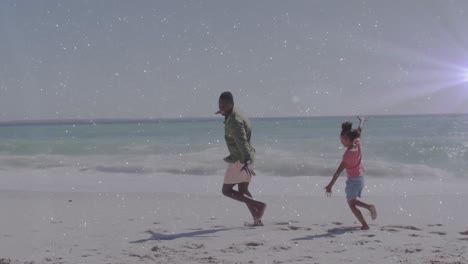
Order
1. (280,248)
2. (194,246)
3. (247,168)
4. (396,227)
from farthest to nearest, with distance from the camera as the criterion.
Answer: (396,227) < (247,168) < (194,246) < (280,248)

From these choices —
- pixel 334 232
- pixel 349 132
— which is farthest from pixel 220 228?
pixel 349 132

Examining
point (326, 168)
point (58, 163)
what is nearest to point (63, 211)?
point (326, 168)

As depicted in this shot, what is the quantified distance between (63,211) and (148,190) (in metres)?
2.70

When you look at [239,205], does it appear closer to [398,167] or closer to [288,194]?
[288,194]

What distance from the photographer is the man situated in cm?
605

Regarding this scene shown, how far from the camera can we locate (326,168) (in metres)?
14.6

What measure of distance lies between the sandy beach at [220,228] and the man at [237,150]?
1.26ft

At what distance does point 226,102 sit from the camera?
6.15 metres

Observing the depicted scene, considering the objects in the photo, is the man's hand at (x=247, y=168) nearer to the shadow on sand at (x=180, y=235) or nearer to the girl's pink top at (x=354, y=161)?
the shadow on sand at (x=180, y=235)

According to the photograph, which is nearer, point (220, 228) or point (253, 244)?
point (253, 244)

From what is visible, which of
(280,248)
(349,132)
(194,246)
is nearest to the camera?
Result: (280,248)

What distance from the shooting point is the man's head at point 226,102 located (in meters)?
6.15

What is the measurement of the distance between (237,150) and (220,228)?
92cm

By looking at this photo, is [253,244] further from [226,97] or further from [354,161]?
[226,97]
